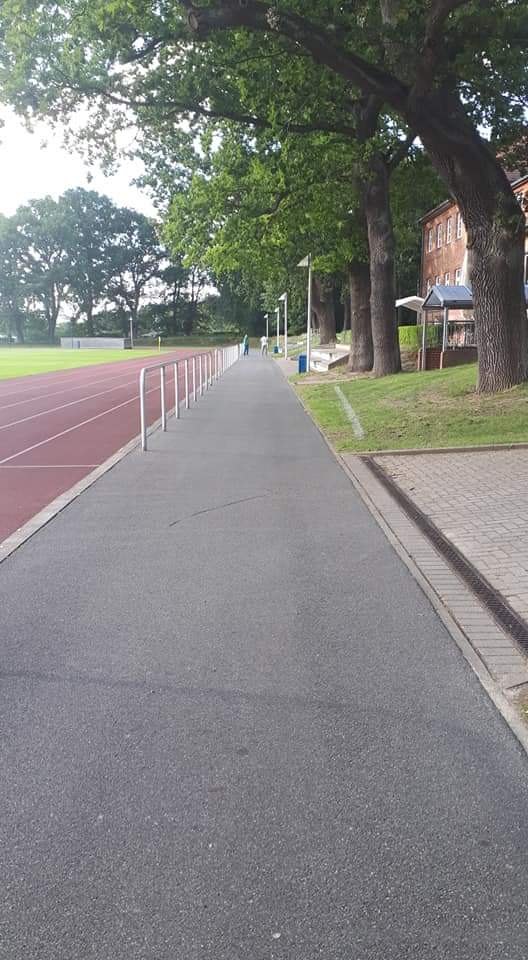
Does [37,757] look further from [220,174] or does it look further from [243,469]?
[220,174]

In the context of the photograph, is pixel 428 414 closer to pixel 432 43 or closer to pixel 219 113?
pixel 432 43

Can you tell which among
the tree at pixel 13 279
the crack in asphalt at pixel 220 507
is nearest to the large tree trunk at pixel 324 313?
the crack in asphalt at pixel 220 507

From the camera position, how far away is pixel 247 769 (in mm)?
3221

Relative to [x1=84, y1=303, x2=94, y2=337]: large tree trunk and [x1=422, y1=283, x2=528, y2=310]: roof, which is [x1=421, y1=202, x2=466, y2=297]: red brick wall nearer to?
[x1=422, y1=283, x2=528, y2=310]: roof

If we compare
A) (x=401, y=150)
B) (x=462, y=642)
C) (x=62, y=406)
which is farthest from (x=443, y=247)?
(x=462, y=642)

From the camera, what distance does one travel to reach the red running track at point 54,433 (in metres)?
9.07

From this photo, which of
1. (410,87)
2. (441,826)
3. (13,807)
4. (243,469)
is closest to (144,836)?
(13,807)

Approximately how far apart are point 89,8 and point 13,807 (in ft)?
55.4

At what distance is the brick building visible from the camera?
143 feet

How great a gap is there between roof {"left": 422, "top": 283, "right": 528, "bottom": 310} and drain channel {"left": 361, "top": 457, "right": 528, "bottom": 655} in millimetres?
19203

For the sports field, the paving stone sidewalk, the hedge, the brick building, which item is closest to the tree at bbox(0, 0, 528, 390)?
the paving stone sidewalk

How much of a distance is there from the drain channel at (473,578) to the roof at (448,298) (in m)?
19.2

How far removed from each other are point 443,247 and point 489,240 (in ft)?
113

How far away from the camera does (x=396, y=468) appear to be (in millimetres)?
10242
